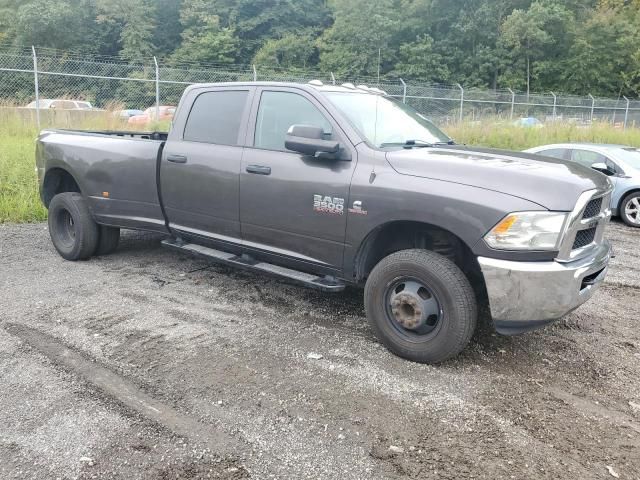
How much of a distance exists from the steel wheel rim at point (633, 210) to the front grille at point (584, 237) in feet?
22.5

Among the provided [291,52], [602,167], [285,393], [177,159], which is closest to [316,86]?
[177,159]

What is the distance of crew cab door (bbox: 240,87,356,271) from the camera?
4.10 metres

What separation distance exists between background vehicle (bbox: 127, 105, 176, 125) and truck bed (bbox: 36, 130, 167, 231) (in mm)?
9810

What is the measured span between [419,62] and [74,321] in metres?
43.8

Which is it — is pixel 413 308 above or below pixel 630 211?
above

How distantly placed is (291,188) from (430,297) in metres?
1.35

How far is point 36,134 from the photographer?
42.8 feet

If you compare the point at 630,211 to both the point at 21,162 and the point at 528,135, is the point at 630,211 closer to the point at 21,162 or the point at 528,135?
the point at 528,135

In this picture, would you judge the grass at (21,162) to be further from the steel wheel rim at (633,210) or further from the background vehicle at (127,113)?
the steel wheel rim at (633,210)

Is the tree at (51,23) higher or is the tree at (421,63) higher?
the tree at (51,23)

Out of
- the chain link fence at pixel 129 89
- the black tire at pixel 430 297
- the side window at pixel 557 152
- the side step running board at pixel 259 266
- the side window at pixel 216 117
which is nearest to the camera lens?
the black tire at pixel 430 297

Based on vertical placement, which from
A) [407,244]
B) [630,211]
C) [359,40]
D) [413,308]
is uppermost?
[359,40]

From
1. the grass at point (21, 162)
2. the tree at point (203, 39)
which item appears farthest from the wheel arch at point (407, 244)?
the tree at point (203, 39)

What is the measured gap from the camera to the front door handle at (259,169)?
4.46m
